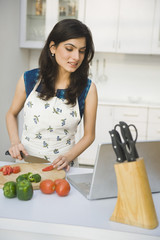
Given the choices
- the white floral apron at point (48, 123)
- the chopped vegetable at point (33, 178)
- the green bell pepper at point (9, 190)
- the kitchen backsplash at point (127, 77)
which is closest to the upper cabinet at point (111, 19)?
the kitchen backsplash at point (127, 77)

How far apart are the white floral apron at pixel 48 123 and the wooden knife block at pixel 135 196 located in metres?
0.82

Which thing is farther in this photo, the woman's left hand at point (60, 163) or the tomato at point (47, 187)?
the woman's left hand at point (60, 163)

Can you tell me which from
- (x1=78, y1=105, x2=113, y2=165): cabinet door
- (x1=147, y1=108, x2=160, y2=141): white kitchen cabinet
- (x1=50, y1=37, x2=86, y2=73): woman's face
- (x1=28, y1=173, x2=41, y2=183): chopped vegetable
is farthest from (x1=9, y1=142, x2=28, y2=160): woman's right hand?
(x1=147, y1=108, x2=160, y2=141): white kitchen cabinet

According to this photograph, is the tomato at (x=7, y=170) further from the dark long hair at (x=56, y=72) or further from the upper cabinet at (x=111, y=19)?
the upper cabinet at (x=111, y=19)

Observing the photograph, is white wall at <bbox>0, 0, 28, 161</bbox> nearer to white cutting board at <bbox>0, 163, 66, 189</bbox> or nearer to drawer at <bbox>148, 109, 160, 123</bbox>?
drawer at <bbox>148, 109, 160, 123</bbox>

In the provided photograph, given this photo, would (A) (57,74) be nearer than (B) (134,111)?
Yes

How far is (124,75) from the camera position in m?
4.17

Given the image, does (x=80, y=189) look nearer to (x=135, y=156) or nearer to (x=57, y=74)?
(x=135, y=156)

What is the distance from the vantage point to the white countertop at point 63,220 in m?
0.92

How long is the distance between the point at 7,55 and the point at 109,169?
290cm

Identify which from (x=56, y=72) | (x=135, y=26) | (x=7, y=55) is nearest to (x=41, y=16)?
(x=7, y=55)

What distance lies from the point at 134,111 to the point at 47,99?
2.17 m

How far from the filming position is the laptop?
3.47 ft

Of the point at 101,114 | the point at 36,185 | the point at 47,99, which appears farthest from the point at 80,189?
the point at 101,114
